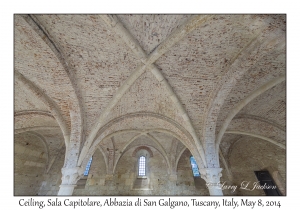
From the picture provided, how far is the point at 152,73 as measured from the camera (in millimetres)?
4262

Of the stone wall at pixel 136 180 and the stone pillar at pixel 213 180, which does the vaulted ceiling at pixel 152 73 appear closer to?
the stone pillar at pixel 213 180

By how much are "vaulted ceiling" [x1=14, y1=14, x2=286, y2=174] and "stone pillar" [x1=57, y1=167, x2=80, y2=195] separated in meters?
0.35

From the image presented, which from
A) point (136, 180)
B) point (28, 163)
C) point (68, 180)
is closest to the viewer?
point (68, 180)

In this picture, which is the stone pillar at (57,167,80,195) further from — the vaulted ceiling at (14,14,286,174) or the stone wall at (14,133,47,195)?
the stone wall at (14,133,47,195)

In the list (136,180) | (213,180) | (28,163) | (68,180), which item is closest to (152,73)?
(213,180)

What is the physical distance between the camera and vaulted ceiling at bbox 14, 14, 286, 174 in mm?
3133

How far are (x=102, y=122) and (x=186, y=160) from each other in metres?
6.62

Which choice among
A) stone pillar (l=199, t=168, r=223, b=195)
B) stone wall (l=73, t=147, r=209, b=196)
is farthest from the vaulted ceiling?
stone wall (l=73, t=147, r=209, b=196)

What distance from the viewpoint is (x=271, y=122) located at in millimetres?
6246

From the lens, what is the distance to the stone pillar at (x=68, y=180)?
13.4 ft

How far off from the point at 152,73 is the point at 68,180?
4016 millimetres

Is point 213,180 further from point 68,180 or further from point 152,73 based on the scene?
point 68,180

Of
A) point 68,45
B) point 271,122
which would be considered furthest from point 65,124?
point 271,122

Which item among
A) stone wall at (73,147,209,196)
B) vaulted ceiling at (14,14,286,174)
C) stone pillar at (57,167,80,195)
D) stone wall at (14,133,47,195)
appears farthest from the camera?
stone wall at (73,147,209,196)
